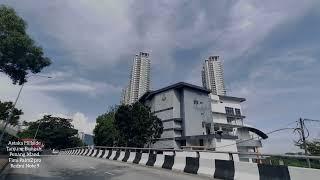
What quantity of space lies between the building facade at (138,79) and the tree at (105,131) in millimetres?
40291

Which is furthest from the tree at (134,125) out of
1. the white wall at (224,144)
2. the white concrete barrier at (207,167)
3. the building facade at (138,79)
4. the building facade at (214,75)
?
the building facade at (214,75)

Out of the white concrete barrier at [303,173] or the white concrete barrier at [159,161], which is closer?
the white concrete barrier at [303,173]

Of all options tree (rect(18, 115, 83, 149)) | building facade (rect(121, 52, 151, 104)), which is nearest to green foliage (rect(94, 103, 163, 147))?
tree (rect(18, 115, 83, 149))

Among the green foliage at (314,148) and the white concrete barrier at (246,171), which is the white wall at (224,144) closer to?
the green foliage at (314,148)

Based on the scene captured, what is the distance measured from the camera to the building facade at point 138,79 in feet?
381

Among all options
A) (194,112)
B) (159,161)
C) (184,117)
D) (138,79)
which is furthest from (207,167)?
(138,79)

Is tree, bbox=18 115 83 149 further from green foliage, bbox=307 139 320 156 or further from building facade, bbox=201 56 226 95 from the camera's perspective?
green foliage, bbox=307 139 320 156

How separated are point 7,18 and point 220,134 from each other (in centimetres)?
5458

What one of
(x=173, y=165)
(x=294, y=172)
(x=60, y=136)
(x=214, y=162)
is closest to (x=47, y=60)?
(x=173, y=165)

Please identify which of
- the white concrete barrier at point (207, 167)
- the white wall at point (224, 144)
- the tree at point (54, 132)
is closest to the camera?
the white concrete barrier at point (207, 167)

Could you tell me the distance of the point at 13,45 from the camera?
12750 millimetres

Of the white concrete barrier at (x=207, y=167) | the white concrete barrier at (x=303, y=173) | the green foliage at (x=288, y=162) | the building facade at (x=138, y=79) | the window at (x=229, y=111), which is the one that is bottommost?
the white concrete barrier at (x=303, y=173)

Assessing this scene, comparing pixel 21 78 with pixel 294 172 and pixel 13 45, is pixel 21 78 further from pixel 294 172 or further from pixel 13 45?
pixel 294 172

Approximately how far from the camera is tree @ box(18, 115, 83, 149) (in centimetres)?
10288
